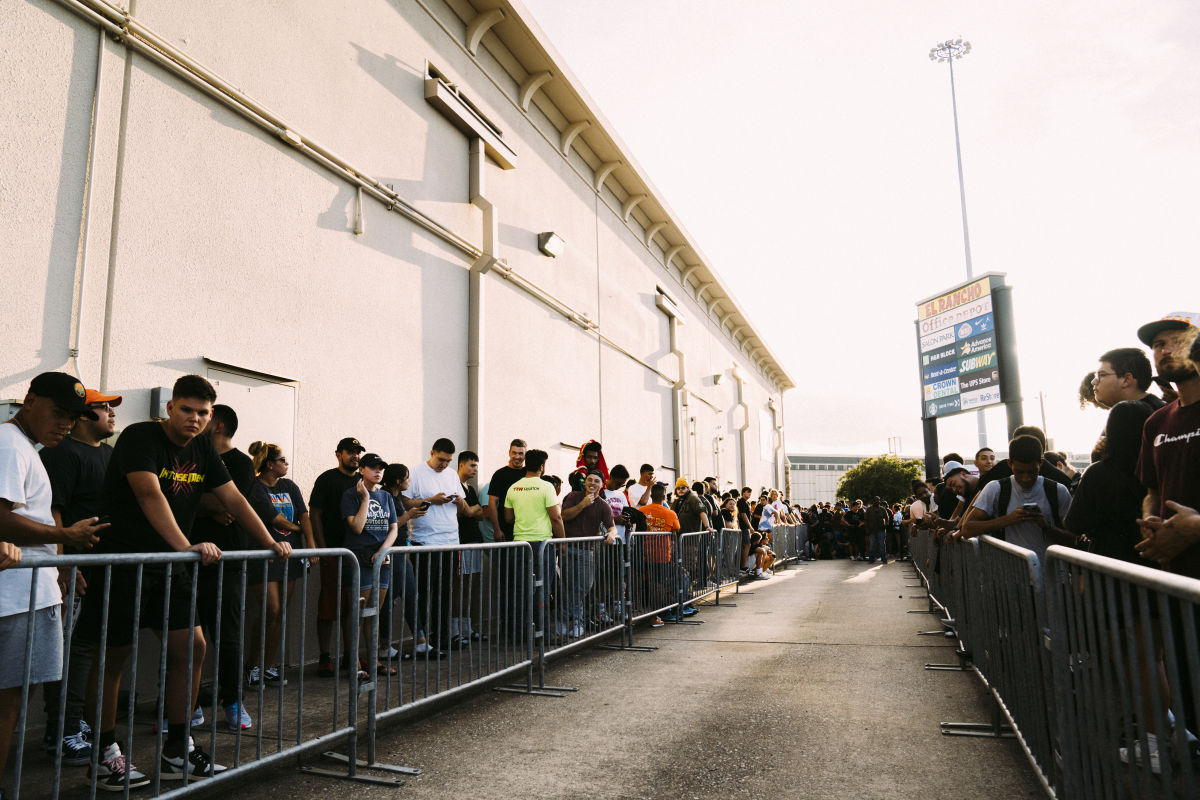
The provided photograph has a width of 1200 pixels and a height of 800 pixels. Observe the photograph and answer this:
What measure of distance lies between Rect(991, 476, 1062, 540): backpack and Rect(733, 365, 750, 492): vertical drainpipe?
2279 cm

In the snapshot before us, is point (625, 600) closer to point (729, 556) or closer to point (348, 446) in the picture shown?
point (348, 446)

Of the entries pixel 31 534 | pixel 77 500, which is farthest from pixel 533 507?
pixel 31 534

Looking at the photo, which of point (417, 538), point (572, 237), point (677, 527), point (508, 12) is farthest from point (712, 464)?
point (417, 538)

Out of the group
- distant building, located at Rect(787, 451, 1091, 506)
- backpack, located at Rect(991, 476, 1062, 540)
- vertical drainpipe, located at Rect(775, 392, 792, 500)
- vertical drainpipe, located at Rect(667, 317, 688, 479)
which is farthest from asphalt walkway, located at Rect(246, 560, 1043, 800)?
distant building, located at Rect(787, 451, 1091, 506)

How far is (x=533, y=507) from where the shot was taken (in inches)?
278

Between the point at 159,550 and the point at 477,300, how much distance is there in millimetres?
6669

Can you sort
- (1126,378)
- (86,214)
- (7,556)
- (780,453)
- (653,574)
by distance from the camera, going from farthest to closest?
(780,453) < (653,574) < (86,214) < (1126,378) < (7,556)

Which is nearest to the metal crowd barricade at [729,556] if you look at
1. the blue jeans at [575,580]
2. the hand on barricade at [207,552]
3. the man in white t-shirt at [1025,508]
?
the blue jeans at [575,580]

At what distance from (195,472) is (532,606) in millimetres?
2784

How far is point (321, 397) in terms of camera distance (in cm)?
726

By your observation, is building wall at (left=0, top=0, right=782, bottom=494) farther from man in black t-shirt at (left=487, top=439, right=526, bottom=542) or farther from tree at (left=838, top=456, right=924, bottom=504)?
tree at (left=838, top=456, right=924, bottom=504)

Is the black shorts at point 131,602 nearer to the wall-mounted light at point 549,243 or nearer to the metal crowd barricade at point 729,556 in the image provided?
the metal crowd barricade at point 729,556

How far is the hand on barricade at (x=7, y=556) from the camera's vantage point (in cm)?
262

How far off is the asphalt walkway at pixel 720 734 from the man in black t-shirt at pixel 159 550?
61 centimetres
